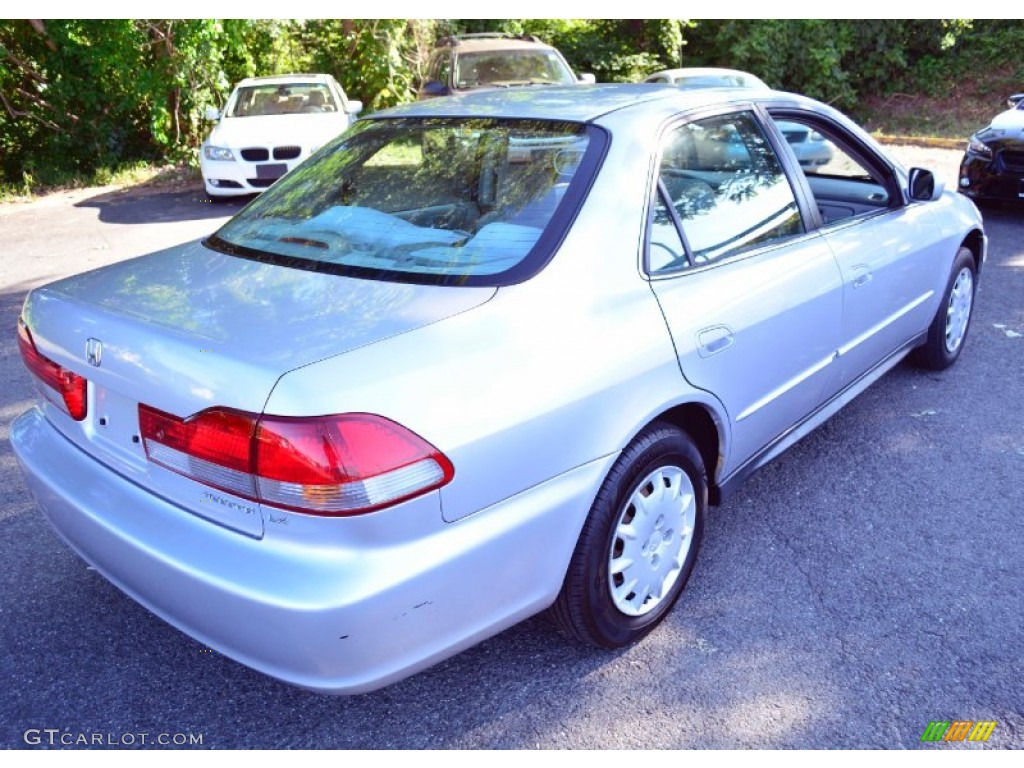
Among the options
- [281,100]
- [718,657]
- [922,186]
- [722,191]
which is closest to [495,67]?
[281,100]

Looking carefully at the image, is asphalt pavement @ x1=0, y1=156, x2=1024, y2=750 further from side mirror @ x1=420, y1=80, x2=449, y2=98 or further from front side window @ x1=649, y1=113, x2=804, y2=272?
side mirror @ x1=420, y1=80, x2=449, y2=98

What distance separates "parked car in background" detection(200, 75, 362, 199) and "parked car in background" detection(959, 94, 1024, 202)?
6714 millimetres

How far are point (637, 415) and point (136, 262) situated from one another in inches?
65.6

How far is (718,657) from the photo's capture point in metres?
2.70

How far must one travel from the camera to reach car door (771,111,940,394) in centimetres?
→ 353

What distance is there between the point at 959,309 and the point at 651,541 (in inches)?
115

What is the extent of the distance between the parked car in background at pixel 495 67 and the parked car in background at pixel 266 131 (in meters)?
1.32

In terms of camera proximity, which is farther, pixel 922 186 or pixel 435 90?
pixel 435 90

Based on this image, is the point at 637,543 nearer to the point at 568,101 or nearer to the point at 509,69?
the point at 568,101

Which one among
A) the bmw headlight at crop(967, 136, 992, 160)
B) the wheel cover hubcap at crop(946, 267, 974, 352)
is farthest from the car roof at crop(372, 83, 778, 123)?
the bmw headlight at crop(967, 136, 992, 160)

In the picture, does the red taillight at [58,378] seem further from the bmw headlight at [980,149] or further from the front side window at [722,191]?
the bmw headlight at [980,149]

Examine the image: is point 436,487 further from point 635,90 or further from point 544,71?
point 544,71

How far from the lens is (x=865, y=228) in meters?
3.69

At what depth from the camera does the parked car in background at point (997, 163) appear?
27.5 feet
